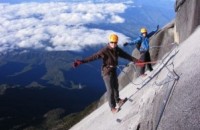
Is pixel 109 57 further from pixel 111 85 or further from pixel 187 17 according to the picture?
pixel 187 17

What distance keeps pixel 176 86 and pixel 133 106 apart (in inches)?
124

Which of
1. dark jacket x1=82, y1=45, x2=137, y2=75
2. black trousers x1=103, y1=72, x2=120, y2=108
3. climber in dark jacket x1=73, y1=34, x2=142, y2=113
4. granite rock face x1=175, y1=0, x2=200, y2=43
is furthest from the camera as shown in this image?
granite rock face x1=175, y1=0, x2=200, y2=43

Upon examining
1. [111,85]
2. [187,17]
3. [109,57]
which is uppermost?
[109,57]

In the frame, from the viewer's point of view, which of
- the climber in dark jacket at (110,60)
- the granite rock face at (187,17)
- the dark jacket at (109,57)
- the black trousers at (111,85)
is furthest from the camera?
the granite rock face at (187,17)

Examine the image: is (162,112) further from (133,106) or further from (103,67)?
(103,67)

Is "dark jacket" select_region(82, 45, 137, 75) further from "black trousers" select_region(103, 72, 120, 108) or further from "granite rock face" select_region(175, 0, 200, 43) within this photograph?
"granite rock face" select_region(175, 0, 200, 43)

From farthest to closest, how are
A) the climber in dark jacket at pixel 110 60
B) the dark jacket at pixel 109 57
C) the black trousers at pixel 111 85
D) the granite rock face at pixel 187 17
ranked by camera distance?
the granite rock face at pixel 187 17 → the black trousers at pixel 111 85 → the dark jacket at pixel 109 57 → the climber in dark jacket at pixel 110 60

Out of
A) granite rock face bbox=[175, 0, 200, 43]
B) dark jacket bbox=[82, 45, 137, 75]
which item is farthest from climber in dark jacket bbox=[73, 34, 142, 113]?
granite rock face bbox=[175, 0, 200, 43]

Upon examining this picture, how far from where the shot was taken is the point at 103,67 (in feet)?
60.3

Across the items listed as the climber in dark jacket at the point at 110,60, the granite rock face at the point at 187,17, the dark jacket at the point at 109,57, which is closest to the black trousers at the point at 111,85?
the climber in dark jacket at the point at 110,60

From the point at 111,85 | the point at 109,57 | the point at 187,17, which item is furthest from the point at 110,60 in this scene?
the point at 187,17

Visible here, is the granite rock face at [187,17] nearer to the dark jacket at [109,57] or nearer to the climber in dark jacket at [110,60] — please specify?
the climber in dark jacket at [110,60]

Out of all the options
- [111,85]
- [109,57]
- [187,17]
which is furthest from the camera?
[187,17]

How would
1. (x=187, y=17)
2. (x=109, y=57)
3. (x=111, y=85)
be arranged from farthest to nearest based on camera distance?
(x=187, y=17) < (x=111, y=85) < (x=109, y=57)
